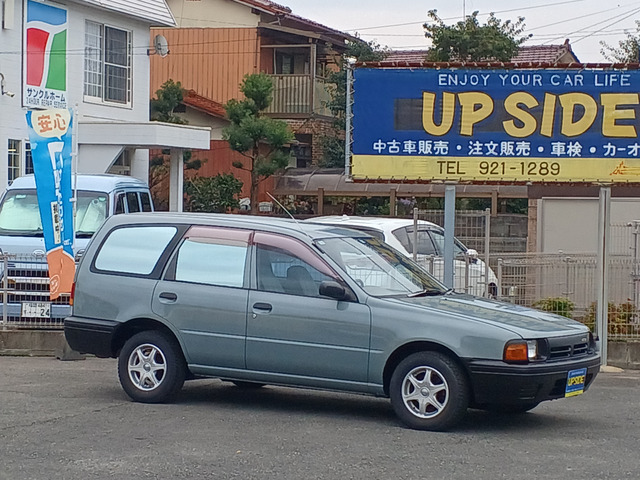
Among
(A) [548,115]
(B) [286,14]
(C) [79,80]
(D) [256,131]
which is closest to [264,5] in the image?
(B) [286,14]

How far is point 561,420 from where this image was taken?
9.17 m

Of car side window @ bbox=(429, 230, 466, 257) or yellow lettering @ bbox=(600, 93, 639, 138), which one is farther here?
car side window @ bbox=(429, 230, 466, 257)

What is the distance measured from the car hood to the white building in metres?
14.7

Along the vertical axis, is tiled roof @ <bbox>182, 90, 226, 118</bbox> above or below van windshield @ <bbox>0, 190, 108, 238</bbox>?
above

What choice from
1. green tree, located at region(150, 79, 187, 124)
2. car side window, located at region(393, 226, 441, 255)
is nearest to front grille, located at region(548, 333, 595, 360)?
car side window, located at region(393, 226, 441, 255)

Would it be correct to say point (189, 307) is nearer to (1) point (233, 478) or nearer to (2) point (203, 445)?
(2) point (203, 445)

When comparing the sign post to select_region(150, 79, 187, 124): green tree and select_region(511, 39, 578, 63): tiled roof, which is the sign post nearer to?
select_region(150, 79, 187, 124): green tree

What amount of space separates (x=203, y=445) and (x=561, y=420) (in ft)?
10.5

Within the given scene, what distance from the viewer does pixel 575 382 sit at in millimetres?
8641

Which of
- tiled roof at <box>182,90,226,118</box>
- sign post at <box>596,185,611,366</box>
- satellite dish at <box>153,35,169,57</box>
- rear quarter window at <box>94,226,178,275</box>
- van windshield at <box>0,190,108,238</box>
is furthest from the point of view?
tiled roof at <box>182,90,226,118</box>

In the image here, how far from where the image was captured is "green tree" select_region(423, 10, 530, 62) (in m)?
31.3

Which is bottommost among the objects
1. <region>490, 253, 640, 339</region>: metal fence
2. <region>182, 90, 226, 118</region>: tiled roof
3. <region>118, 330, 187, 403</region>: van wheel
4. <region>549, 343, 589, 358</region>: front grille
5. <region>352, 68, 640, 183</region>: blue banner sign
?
<region>118, 330, 187, 403</region>: van wheel

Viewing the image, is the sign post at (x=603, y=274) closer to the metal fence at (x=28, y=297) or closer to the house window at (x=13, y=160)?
the metal fence at (x=28, y=297)

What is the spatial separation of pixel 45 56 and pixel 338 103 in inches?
541
